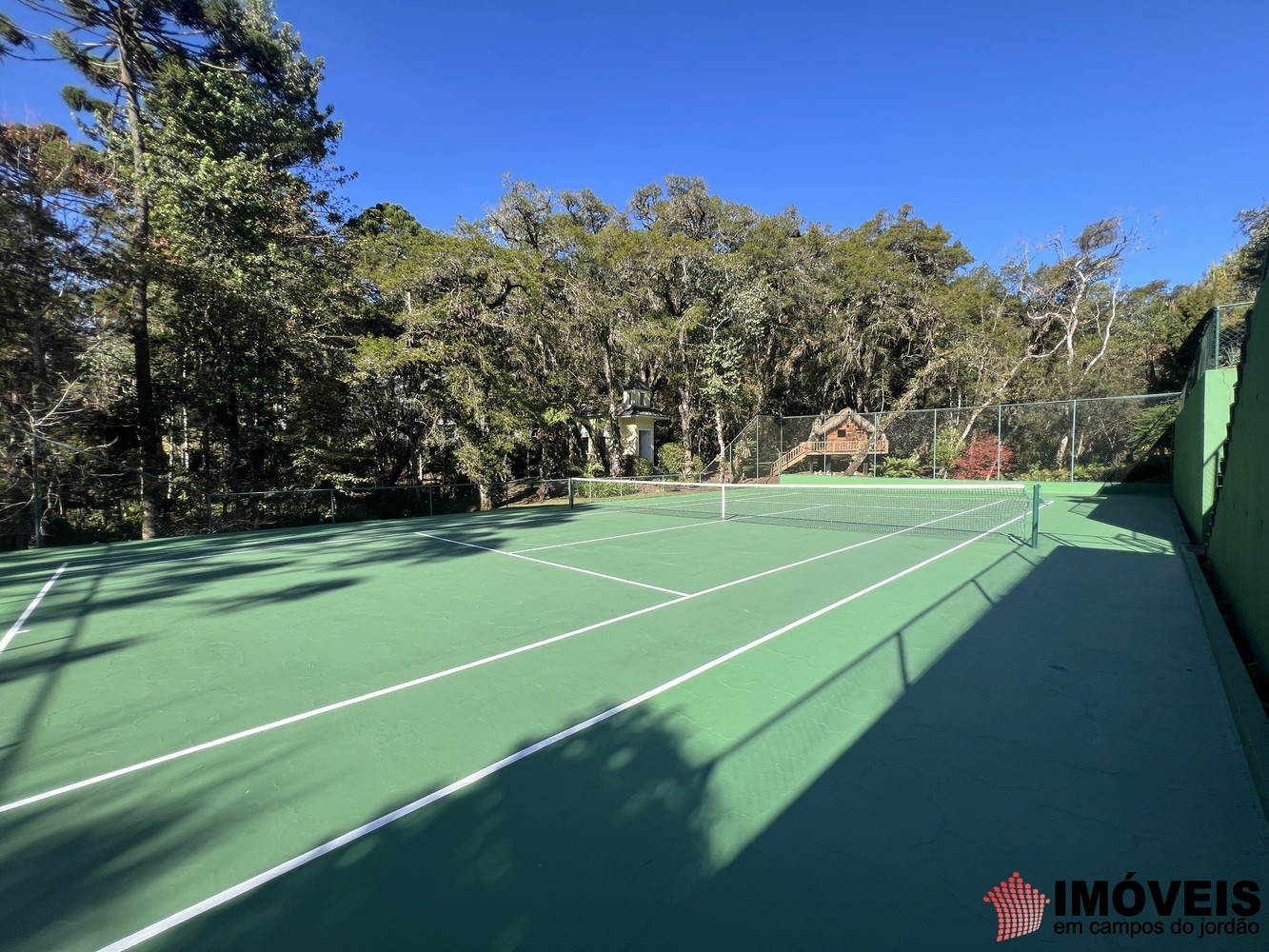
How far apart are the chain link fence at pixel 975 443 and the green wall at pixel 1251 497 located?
16988mm

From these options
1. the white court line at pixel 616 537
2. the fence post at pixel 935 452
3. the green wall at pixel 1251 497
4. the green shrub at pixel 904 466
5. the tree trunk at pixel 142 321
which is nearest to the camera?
the green wall at pixel 1251 497

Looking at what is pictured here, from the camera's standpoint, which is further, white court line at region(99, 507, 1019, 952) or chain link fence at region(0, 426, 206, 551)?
chain link fence at region(0, 426, 206, 551)

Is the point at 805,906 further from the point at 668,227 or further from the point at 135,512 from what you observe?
the point at 668,227

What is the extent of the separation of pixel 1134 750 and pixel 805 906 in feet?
8.77

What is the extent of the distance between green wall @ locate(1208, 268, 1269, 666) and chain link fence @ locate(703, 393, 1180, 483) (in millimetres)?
16988

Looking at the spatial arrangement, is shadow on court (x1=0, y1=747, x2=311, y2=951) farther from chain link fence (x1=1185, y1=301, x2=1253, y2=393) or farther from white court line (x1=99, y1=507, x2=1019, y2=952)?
chain link fence (x1=1185, y1=301, x2=1253, y2=393)

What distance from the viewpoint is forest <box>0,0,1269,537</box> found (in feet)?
46.7

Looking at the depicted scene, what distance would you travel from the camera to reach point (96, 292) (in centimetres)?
1407

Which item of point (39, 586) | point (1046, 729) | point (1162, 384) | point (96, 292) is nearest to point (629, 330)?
point (96, 292)

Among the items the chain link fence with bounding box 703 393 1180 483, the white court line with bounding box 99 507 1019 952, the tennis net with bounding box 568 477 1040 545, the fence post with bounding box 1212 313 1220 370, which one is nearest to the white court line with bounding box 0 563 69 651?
the white court line with bounding box 99 507 1019 952

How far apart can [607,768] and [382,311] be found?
70.4ft

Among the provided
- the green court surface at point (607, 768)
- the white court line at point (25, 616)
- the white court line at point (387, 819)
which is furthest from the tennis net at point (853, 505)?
the white court line at point (25, 616)

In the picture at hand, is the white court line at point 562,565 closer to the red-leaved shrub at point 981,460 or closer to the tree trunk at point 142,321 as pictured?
the tree trunk at point 142,321

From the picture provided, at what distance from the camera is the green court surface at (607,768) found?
2301mm
